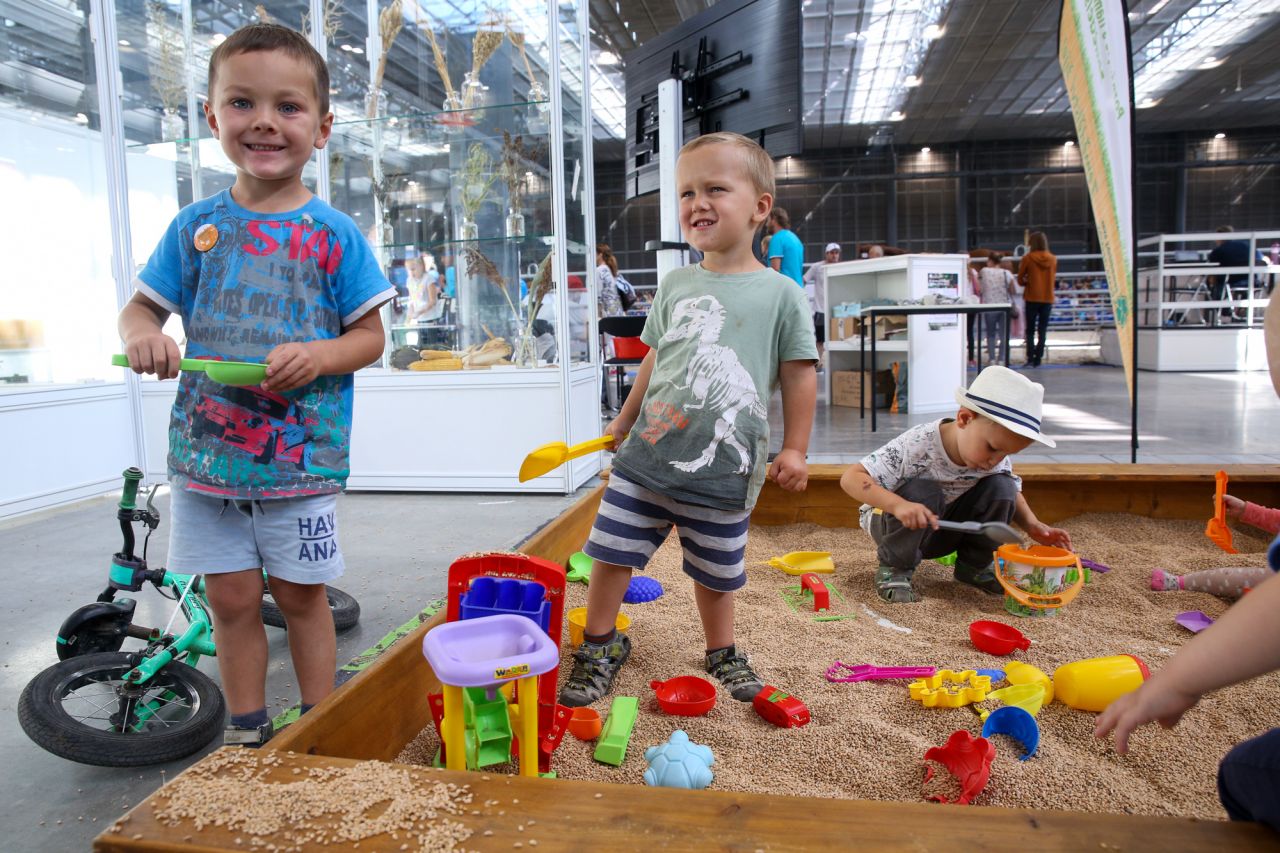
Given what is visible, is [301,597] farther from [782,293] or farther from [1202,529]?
[1202,529]

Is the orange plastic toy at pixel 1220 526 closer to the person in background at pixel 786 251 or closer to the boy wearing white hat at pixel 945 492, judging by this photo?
the boy wearing white hat at pixel 945 492

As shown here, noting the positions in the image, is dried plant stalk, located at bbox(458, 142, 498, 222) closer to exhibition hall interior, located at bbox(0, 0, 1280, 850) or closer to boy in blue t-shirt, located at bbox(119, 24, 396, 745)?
exhibition hall interior, located at bbox(0, 0, 1280, 850)

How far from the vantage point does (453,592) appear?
115 centimetres

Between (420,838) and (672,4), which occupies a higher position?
(672,4)

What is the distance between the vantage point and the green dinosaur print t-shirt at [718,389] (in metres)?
1.33

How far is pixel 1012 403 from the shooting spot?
165cm

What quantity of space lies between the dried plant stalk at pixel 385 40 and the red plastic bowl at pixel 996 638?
10.6 feet

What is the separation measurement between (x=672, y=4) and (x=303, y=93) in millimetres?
10969

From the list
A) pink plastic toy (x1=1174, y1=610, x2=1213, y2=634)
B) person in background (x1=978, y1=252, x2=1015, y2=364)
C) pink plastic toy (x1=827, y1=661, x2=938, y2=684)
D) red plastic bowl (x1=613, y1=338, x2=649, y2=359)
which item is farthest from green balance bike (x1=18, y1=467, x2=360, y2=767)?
person in background (x1=978, y1=252, x2=1015, y2=364)

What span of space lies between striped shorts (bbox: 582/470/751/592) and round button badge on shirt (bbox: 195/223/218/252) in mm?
709

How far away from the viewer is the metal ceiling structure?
11.0 m

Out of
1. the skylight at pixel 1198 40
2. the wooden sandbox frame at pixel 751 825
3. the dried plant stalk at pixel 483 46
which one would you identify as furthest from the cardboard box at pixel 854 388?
the skylight at pixel 1198 40

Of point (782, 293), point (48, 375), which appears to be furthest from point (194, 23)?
point (782, 293)

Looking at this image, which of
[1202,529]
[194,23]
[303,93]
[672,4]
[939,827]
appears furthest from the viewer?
[672,4]
